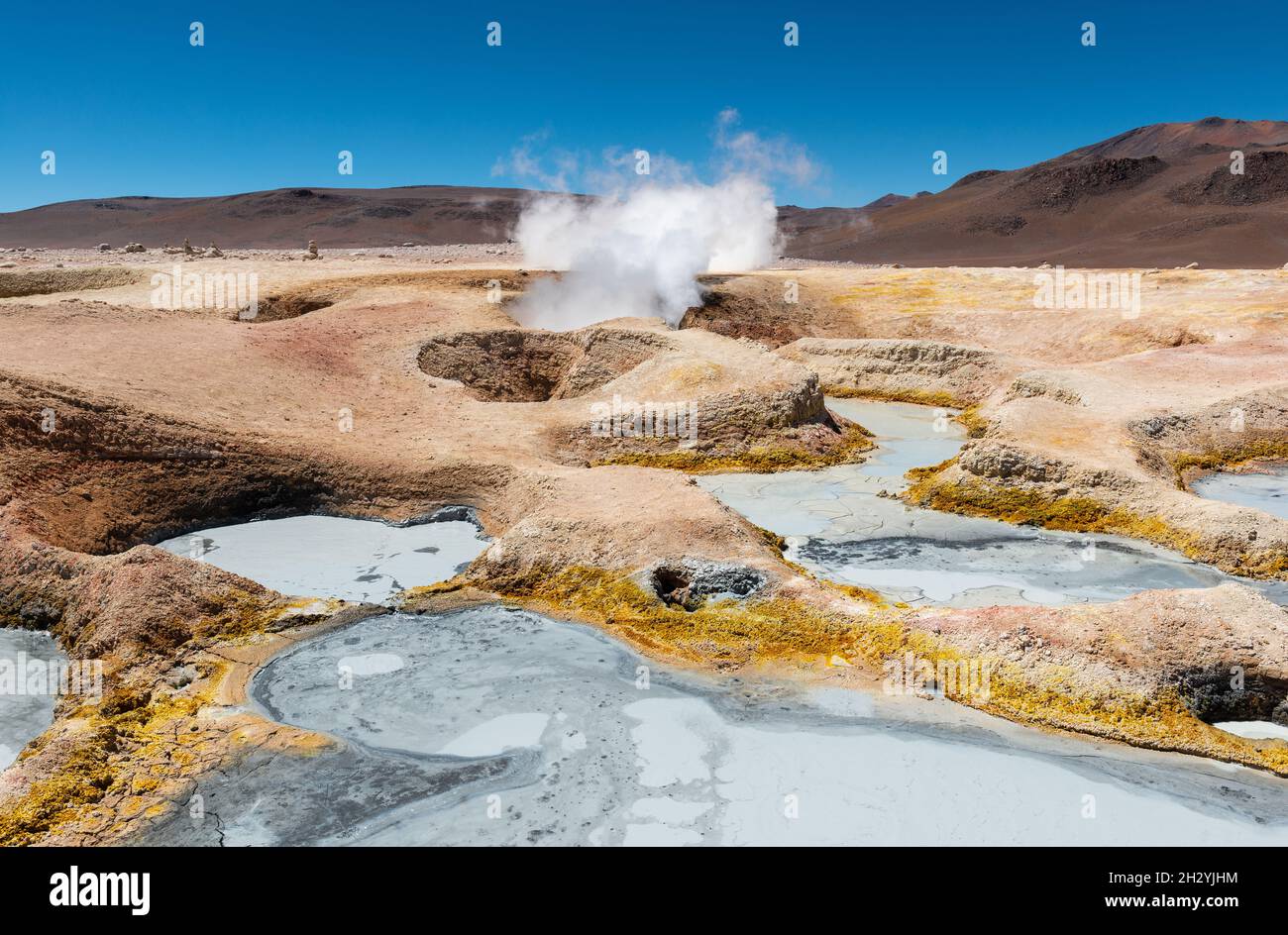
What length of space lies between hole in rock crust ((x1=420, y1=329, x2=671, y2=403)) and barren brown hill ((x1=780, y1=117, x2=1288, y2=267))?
204 ft

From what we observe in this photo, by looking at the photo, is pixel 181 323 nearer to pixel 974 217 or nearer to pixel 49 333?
pixel 49 333

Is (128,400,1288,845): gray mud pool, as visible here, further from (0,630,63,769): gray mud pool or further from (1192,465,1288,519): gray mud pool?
(1192,465,1288,519): gray mud pool

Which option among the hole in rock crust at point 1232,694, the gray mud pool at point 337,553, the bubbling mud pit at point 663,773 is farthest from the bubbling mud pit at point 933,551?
the gray mud pool at point 337,553

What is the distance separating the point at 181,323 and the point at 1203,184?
102 meters

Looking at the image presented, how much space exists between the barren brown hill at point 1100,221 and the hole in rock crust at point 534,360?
62.2 meters

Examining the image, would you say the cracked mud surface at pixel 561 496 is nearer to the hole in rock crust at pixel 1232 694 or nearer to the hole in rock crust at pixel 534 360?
the hole in rock crust at pixel 1232 694

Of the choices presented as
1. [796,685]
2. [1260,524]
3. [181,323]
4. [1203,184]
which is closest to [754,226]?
[181,323]

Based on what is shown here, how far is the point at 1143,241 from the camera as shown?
279 feet

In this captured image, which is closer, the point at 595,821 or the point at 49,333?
the point at 595,821

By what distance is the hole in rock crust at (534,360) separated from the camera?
23922 millimetres

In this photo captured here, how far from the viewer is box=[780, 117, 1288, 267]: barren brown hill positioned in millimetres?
79562
